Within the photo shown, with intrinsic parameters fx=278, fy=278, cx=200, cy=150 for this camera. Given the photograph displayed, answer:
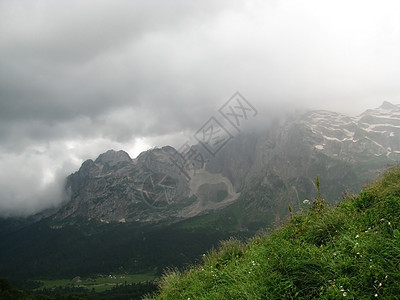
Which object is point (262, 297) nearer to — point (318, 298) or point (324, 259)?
point (318, 298)

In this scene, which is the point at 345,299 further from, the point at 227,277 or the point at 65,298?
the point at 65,298

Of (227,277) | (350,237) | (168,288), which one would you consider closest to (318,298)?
(350,237)

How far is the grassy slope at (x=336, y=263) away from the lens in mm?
5254

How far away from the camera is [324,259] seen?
6242mm

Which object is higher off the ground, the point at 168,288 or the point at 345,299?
the point at 345,299

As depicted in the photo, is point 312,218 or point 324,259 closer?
point 324,259

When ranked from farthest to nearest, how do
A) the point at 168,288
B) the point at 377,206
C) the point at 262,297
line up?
the point at 168,288, the point at 377,206, the point at 262,297

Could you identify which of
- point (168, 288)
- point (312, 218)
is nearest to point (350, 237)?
point (312, 218)

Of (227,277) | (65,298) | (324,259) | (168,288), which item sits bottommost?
(65,298)

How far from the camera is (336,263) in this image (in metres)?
6.10

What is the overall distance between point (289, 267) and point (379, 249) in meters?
1.88

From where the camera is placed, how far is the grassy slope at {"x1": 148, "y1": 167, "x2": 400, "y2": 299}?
5254mm

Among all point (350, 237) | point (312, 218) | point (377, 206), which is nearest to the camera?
point (350, 237)

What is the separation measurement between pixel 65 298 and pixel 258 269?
99.2 m
